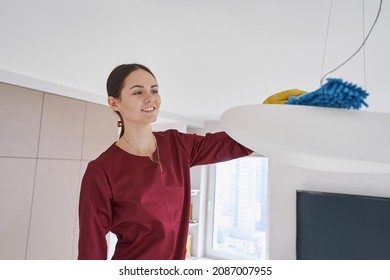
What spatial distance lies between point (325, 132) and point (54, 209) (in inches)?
79.9

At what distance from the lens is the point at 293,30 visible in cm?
98

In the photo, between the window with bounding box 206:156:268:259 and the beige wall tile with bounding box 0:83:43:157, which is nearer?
the beige wall tile with bounding box 0:83:43:157

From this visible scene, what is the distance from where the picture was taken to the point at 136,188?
1.98ft

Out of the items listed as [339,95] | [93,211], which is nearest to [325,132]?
[339,95]

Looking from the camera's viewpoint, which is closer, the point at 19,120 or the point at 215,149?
the point at 215,149

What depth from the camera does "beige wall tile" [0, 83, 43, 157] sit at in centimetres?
165

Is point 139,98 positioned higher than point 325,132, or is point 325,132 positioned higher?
point 139,98

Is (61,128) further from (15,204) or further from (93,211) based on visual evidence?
(93,211)

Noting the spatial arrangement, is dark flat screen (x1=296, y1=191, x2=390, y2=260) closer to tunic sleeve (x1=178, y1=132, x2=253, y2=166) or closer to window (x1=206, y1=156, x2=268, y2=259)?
window (x1=206, y1=156, x2=268, y2=259)

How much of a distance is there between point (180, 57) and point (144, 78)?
2.39 ft

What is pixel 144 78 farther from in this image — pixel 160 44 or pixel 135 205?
pixel 160 44

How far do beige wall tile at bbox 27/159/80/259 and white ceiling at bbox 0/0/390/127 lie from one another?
2.03 ft

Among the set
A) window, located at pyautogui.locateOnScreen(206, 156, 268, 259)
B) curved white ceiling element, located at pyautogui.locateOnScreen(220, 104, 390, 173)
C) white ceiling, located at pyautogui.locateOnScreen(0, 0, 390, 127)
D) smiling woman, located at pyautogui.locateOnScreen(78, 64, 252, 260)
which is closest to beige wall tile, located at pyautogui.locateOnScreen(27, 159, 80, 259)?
white ceiling, located at pyautogui.locateOnScreen(0, 0, 390, 127)
